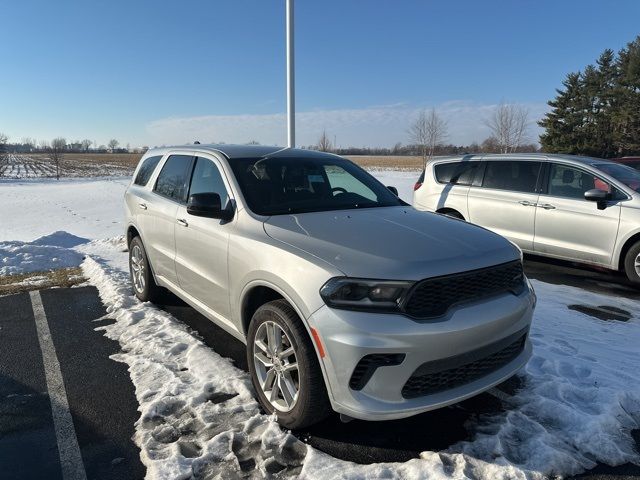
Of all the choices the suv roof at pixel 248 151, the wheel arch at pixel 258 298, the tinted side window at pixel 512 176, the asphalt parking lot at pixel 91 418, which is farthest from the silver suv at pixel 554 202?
the wheel arch at pixel 258 298

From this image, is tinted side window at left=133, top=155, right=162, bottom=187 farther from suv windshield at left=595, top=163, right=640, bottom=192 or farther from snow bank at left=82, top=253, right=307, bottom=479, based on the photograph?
suv windshield at left=595, top=163, right=640, bottom=192

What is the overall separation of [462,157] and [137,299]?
20.1 feet

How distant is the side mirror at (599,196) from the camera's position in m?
6.42

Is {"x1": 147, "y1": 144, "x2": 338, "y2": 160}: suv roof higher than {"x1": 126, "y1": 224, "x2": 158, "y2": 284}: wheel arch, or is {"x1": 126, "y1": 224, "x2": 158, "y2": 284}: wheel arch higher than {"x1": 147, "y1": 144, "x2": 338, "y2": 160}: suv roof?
{"x1": 147, "y1": 144, "x2": 338, "y2": 160}: suv roof

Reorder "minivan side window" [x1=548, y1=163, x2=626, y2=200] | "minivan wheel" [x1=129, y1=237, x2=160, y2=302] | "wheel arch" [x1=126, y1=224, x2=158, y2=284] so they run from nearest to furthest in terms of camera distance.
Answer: "wheel arch" [x1=126, y1=224, x2=158, y2=284] → "minivan wheel" [x1=129, y1=237, x2=160, y2=302] → "minivan side window" [x1=548, y1=163, x2=626, y2=200]

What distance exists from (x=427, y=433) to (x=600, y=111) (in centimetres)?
5480

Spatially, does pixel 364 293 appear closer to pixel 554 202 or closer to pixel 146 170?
pixel 146 170

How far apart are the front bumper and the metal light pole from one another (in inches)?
309

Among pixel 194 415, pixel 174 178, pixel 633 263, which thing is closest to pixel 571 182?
pixel 633 263

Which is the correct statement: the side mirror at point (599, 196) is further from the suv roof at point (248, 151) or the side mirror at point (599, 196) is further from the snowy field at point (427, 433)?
the suv roof at point (248, 151)

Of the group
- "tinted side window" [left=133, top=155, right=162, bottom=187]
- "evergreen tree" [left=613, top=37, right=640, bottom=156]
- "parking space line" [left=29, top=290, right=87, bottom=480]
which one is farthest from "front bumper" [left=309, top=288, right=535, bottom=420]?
"evergreen tree" [left=613, top=37, right=640, bottom=156]

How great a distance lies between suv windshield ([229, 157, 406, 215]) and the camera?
376cm

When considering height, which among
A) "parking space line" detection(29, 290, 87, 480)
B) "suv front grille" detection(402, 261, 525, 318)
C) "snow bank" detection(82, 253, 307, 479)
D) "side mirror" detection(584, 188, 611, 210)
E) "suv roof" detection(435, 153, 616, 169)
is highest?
"suv roof" detection(435, 153, 616, 169)

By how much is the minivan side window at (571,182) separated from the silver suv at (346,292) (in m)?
4.14
